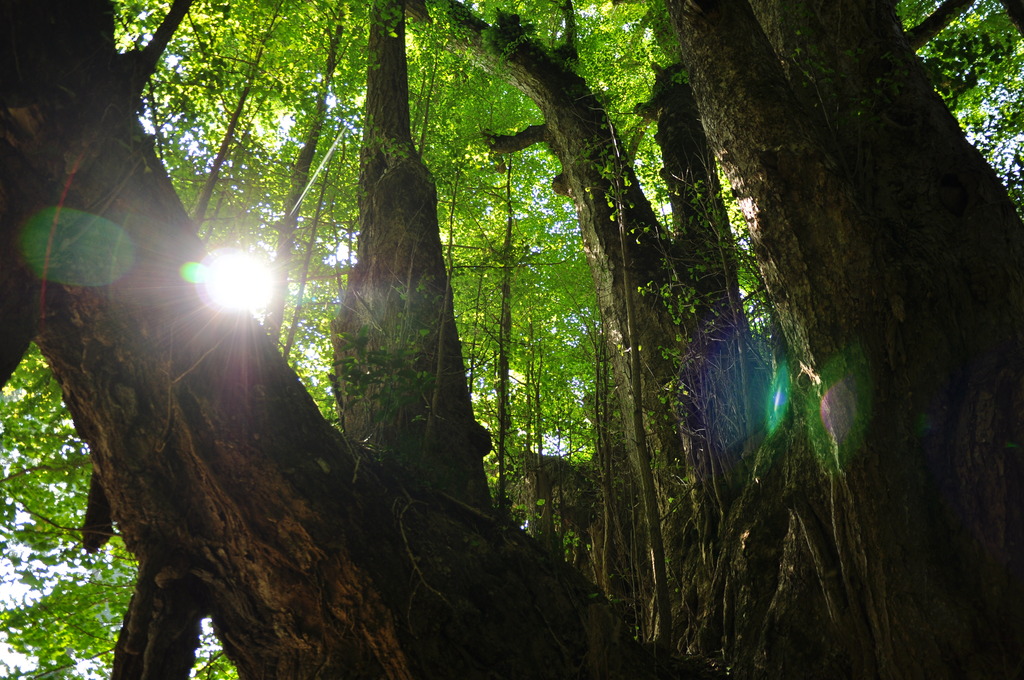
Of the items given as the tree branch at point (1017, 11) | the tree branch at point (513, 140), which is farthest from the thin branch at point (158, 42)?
the tree branch at point (1017, 11)

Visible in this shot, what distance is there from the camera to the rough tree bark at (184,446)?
262 cm

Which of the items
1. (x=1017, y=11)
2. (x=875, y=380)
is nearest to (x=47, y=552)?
(x=875, y=380)

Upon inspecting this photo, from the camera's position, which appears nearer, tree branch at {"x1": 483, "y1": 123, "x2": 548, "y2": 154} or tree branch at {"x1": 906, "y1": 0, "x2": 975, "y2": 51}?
tree branch at {"x1": 906, "y1": 0, "x2": 975, "y2": 51}

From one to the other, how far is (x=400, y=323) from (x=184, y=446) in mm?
2016

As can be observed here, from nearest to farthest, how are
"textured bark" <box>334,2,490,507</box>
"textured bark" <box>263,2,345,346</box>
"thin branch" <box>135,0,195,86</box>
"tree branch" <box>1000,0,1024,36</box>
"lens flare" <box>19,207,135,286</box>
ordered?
"lens flare" <box>19,207,135,286</box> → "thin branch" <box>135,0,195,86</box> → "textured bark" <box>334,2,490,507</box> → "tree branch" <box>1000,0,1024,36</box> → "textured bark" <box>263,2,345,346</box>

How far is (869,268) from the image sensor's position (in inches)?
116

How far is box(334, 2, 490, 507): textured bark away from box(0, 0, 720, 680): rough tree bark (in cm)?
67

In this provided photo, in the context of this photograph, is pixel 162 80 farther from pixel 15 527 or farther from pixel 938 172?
pixel 938 172

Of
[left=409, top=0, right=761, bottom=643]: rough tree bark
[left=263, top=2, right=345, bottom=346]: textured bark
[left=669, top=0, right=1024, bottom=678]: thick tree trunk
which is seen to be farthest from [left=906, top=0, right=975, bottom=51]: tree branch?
[left=263, top=2, right=345, bottom=346]: textured bark

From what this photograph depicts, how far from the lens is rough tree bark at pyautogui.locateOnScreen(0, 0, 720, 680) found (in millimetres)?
2625

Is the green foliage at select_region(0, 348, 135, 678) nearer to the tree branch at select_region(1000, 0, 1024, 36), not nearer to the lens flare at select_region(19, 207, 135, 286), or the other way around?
the lens flare at select_region(19, 207, 135, 286)

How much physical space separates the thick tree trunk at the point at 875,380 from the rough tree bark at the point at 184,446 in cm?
106

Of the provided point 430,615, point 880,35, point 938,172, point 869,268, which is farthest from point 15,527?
point 880,35

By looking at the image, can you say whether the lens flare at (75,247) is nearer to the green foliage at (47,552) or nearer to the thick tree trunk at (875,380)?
the green foliage at (47,552)
